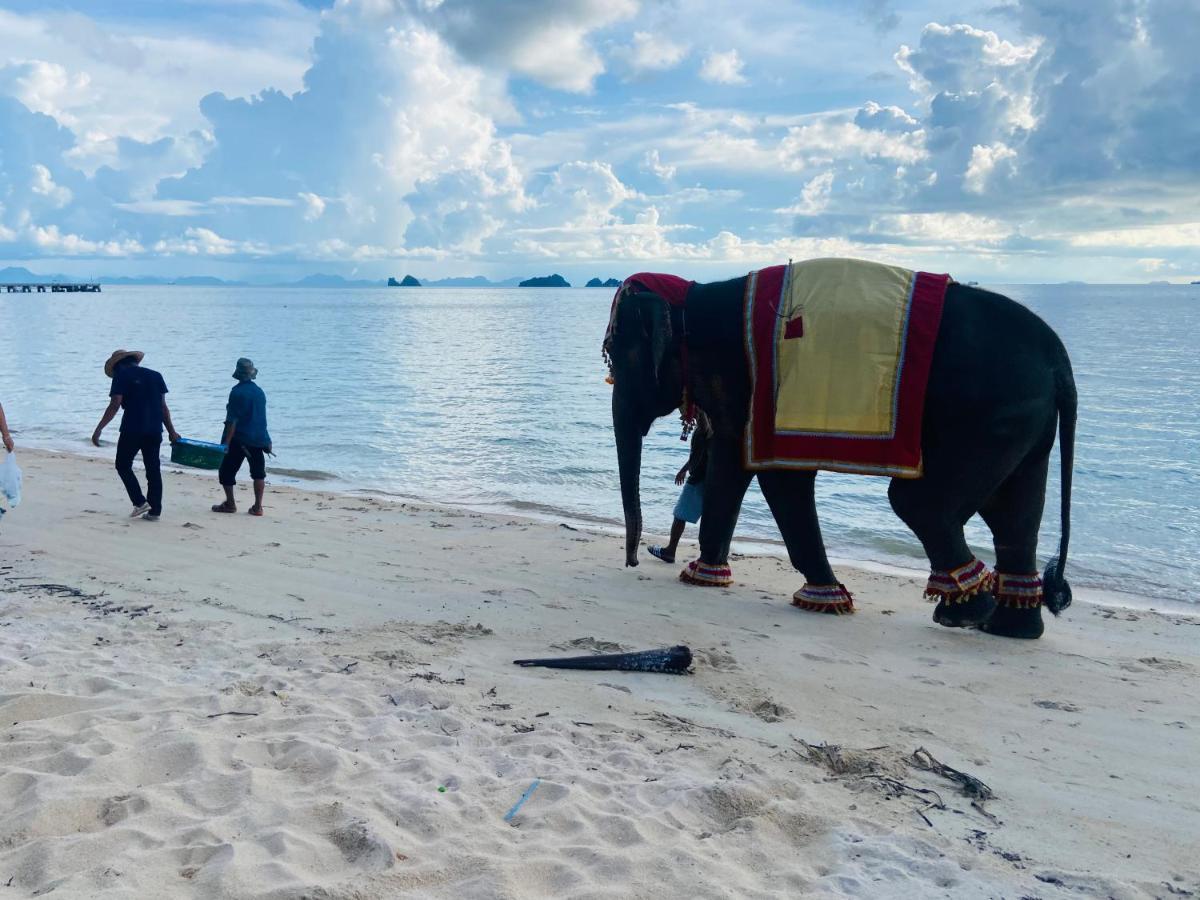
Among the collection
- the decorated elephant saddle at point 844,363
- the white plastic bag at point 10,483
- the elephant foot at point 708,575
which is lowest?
the elephant foot at point 708,575

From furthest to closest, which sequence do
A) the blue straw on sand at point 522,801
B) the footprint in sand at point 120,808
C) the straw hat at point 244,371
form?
1. the straw hat at point 244,371
2. the blue straw on sand at point 522,801
3. the footprint in sand at point 120,808

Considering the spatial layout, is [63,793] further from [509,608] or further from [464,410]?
[464,410]

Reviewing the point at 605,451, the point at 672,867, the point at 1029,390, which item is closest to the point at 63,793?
the point at 672,867

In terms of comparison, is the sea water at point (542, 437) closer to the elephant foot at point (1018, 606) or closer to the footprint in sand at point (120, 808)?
the elephant foot at point (1018, 606)

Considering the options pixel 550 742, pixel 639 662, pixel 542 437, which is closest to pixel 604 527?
pixel 639 662

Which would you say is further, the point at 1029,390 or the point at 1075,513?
the point at 1075,513

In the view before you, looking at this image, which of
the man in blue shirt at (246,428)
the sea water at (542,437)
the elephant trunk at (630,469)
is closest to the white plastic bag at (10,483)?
the man in blue shirt at (246,428)

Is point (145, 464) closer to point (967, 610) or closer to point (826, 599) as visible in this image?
point (826, 599)

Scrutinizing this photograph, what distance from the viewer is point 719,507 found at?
7.41 metres

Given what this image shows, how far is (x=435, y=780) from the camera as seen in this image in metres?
3.87

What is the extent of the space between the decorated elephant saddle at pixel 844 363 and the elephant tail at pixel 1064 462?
880 millimetres

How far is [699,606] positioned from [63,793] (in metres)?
4.47

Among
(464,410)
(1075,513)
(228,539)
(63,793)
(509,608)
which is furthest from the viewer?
(464,410)

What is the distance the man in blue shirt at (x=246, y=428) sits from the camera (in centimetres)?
1010
